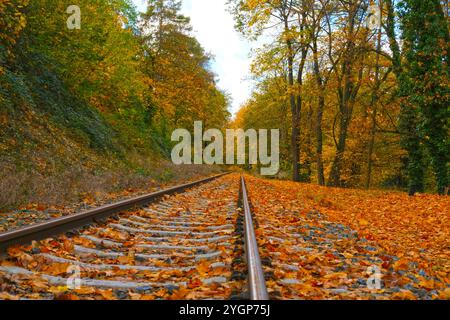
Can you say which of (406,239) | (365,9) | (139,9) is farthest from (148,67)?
(406,239)

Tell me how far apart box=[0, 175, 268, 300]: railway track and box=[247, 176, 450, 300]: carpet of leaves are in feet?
1.30

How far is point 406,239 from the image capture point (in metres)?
7.27

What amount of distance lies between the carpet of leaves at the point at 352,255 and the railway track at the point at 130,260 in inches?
15.6

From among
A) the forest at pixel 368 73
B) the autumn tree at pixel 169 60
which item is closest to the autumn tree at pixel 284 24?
the forest at pixel 368 73

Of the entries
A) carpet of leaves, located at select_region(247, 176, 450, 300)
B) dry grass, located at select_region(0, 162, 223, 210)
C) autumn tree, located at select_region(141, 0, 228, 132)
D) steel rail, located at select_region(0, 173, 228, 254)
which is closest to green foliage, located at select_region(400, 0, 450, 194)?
carpet of leaves, located at select_region(247, 176, 450, 300)

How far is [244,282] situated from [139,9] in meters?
31.8

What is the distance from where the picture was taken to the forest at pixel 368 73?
14.6m

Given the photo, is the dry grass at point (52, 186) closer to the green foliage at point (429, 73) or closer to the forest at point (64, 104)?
the forest at point (64, 104)

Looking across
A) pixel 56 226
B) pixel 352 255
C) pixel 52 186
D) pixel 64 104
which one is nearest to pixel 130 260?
pixel 56 226

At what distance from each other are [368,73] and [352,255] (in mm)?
19147

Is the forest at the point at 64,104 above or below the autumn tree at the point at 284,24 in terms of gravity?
below

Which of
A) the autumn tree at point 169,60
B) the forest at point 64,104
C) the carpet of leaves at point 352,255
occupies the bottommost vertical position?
the carpet of leaves at point 352,255
